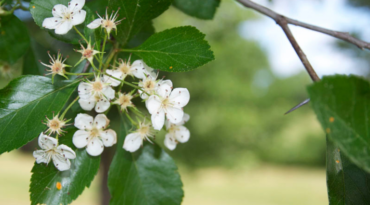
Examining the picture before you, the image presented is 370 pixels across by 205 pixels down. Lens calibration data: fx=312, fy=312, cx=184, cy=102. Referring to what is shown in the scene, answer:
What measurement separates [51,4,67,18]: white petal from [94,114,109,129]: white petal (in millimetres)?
236

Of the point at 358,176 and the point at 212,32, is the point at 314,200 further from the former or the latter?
the point at 358,176

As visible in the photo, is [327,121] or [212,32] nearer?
[327,121]

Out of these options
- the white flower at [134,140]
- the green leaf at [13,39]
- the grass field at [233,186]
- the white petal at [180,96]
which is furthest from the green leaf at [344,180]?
the grass field at [233,186]

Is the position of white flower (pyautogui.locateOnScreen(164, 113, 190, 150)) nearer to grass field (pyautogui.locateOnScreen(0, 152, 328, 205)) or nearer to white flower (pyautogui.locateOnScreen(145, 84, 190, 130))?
white flower (pyautogui.locateOnScreen(145, 84, 190, 130))

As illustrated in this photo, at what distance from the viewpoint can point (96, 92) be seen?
62cm

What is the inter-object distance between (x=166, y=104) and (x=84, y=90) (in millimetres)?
170

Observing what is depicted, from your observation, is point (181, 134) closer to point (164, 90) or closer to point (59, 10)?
point (164, 90)

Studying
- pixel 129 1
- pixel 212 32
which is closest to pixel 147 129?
pixel 129 1

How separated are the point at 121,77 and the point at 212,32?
262 inches

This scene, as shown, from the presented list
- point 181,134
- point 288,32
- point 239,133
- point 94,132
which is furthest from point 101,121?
point 239,133

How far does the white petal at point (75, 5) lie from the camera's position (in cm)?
66

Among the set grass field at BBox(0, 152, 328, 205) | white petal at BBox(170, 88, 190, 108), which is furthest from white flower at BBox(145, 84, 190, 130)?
grass field at BBox(0, 152, 328, 205)

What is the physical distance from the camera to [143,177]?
83 centimetres

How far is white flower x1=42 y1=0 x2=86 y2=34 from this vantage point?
0.67 meters
